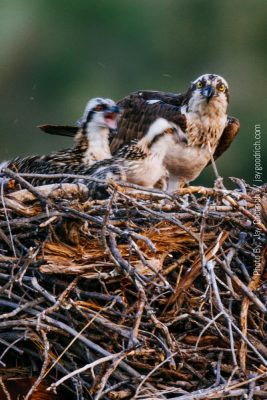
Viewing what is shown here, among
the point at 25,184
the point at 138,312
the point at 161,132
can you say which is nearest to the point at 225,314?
the point at 138,312

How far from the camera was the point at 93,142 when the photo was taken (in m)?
7.70

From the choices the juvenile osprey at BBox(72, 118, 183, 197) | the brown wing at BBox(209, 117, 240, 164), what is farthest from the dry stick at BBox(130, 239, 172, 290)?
the brown wing at BBox(209, 117, 240, 164)

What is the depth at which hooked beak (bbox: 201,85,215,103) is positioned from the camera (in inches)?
326

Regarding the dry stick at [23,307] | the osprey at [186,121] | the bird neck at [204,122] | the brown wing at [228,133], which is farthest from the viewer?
the brown wing at [228,133]

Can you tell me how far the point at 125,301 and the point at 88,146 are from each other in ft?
6.15

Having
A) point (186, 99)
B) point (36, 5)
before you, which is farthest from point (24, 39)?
point (186, 99)

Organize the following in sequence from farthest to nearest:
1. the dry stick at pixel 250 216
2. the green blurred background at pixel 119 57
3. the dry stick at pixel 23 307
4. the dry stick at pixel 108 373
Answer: the green blurred background at pixel 119 57 → the dry stick at pixel 250 216 → the dry stick at pixel 23 307 → the dry stick at pixel 108 373

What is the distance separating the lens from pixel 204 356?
19.4 ft

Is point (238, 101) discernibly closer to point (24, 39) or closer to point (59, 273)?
point (24, 39)

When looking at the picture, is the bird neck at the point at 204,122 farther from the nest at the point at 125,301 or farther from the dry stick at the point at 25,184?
the dry stick at the point at 25,184

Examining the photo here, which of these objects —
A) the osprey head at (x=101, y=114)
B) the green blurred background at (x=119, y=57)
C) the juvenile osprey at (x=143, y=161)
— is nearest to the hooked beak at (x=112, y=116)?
the osprey head at (x=101, y=114)

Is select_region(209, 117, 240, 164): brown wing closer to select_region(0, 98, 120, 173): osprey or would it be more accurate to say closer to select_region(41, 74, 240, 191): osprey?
select_region(41, 74, 240, 191): osprey

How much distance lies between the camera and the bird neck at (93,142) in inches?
300

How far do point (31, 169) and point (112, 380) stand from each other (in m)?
1.82
